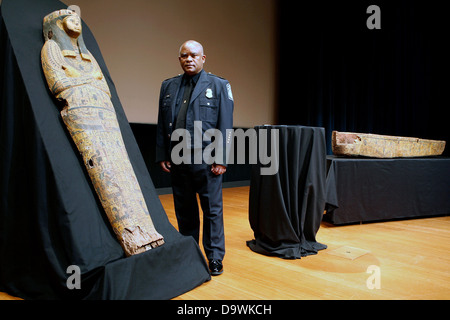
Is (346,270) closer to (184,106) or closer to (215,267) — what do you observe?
(215,267)

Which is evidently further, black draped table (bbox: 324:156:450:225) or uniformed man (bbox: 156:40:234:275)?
black draped table (bbox: 324:156:450:225)

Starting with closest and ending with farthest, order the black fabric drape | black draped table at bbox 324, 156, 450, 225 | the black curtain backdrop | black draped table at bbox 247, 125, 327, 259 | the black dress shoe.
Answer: the black fabric drape < the black dress shoe < black draped table at bbox 247, 125, 327, 259 < black draped table at bbox 324, 156, 450, 225 < the black curtain backdrop

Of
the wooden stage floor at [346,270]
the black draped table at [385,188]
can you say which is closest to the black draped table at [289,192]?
the wooden stage floor at [346,270]

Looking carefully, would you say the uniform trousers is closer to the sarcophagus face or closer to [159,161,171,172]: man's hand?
[159,161,171,172]: man's hand

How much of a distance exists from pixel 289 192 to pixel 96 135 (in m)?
1.47

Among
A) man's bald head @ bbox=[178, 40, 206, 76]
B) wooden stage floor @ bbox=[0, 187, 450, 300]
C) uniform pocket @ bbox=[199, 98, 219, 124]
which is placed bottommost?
wooden stage floor @ bbox=[0, 187, 450, 300]

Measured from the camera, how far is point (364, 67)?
6.17 metres

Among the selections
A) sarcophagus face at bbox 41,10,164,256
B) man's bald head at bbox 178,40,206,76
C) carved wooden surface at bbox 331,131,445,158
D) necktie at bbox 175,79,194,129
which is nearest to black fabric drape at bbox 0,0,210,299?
sarcophagus face at bbox 41,10,164,256

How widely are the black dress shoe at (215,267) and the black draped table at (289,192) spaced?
542 millimetres

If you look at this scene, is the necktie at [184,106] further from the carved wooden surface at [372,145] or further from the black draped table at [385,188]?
the carved wooden surface at [372,145]

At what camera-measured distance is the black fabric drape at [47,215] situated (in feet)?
5.74

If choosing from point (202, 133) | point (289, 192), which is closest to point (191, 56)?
point (202, 133)

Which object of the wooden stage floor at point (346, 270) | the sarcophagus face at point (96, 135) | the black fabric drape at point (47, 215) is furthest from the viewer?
the wooden stage floor at point (346, 270)

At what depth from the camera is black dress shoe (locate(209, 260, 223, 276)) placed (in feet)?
7.48
